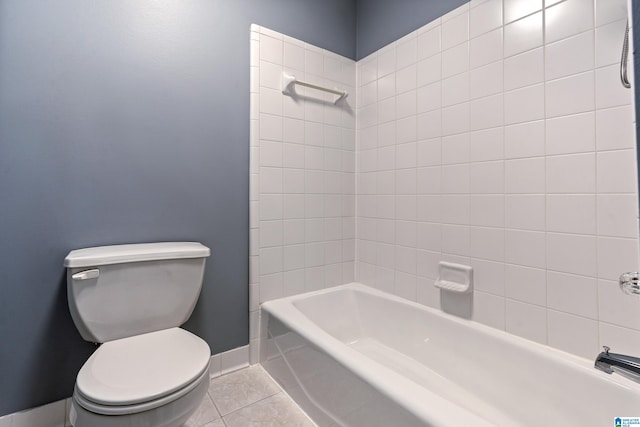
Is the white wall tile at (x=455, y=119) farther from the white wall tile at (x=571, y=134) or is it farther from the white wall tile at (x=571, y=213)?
the white wall tile at (x=571, y=213)

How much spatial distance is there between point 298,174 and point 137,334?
115 centimetres

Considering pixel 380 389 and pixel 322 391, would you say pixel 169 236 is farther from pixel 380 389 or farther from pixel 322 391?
pixel 380 389

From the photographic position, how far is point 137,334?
1.27 metres

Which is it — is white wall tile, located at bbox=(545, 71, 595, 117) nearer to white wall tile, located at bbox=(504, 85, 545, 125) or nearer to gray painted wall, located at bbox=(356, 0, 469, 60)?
white wall tile, located at bbox=(504, 85, 545, 125)

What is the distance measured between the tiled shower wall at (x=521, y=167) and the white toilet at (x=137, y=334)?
1.19 meters

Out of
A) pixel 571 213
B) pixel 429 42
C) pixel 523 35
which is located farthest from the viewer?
pixel 429 42

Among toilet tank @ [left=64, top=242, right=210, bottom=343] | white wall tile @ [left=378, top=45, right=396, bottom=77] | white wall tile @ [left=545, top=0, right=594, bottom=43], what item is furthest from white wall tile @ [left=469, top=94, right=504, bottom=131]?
toilet tank @ [left=64, top=242, right=210, bottom=343]

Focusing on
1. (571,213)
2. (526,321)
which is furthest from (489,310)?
(571,213)

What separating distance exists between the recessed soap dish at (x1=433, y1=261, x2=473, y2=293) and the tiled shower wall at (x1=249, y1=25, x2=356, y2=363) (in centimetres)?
69

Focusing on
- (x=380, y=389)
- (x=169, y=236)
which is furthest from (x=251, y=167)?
(x=380, y=389)

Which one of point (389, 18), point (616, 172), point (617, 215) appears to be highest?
point (389, 18)

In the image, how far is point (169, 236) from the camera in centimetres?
152

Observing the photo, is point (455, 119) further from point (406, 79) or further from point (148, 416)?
point (148, 416)

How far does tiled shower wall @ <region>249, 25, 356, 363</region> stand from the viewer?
69.1 inches
